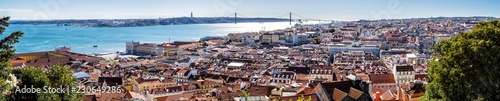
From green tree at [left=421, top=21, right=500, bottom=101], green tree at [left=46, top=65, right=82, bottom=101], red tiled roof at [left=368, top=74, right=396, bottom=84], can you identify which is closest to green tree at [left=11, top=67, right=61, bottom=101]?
green tree at [left=46, top=65, right=82, bottom=101]

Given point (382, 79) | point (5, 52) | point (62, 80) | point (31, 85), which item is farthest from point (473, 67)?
point (382, 79)

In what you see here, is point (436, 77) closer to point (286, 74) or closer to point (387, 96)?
point (387, 96)

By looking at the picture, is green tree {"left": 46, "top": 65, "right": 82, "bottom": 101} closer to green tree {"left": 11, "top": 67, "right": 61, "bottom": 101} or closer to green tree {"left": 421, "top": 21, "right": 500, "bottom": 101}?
green tree {"left": 11, "top": 67, "right": 61, "bottom": 101}

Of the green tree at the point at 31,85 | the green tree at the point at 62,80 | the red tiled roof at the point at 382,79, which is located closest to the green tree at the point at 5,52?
the green tree at the point at 31,85

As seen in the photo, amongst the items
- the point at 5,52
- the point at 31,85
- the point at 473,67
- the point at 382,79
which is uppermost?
the point at 5,52

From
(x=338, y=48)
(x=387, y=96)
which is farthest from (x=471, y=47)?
(x=338, y=48)

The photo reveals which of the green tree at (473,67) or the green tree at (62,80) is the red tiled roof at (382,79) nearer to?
the green tree at (473,67)

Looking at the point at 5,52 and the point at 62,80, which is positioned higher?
the point at 5,52

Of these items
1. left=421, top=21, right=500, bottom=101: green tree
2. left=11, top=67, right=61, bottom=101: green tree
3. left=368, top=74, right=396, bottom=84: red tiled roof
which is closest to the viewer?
left=421, top=21, right=500, bottom=101: green tree

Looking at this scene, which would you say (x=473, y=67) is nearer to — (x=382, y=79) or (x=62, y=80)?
(x=62, y=80)

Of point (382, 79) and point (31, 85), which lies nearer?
point (31, 85)
